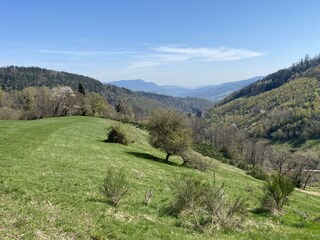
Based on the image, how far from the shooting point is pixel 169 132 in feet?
141

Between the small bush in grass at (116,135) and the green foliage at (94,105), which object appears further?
the green foliage at (94,105)

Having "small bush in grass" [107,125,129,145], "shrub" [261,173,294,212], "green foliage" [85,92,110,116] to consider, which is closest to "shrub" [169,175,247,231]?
"shrub" [261,173,294,212]

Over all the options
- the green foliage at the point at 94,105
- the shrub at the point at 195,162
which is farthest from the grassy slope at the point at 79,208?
the green foliage at the point at 94,105

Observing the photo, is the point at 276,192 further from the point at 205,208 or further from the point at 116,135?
the point at 116,135

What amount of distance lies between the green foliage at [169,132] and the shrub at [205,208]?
21.8m

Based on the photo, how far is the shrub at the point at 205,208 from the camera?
1838cm

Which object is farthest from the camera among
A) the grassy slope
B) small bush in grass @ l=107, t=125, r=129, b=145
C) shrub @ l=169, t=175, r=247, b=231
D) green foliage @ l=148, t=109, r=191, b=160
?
small bush in grass @ l=107, t=125, r=129, b=145

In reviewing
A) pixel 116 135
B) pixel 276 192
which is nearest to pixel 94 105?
pixel 116 135

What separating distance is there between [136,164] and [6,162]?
13641mm

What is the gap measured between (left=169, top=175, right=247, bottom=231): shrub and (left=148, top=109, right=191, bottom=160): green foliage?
21774 millimetres

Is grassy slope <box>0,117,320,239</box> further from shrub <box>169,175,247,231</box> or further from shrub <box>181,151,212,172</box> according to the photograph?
shrub <box>181,151,212,172</box>

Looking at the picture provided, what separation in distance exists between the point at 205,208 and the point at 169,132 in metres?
23.7

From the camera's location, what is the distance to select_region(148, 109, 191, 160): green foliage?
4234cm

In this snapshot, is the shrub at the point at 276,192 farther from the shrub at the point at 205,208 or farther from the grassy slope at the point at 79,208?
the shrub at the point at 205,208
